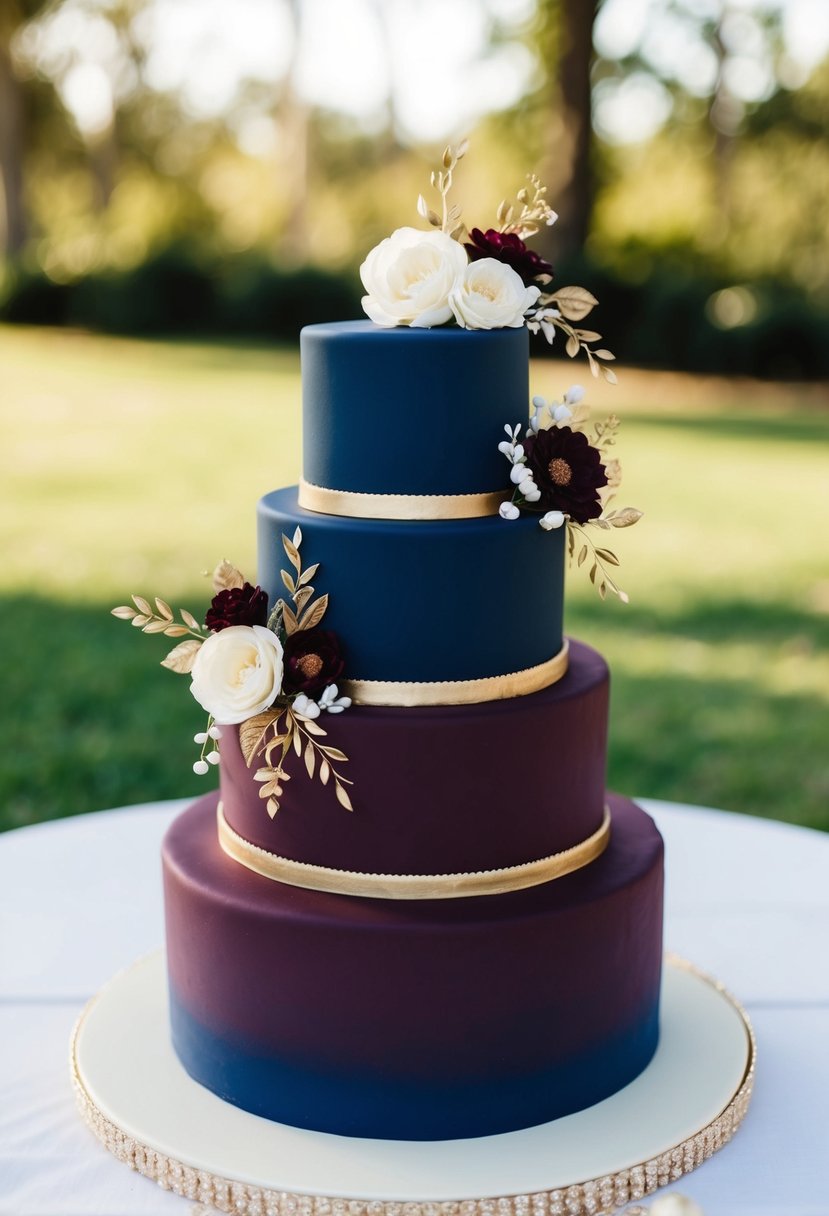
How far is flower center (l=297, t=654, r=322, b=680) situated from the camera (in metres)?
1.96

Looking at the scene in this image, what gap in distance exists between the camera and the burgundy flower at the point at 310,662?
77.0 inches

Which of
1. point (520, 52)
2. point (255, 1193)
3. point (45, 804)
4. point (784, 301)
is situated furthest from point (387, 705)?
point (520, 52)

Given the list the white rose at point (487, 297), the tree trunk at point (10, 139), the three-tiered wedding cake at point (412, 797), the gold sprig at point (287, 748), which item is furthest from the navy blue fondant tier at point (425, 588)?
the tree trunk at point (10, 139)

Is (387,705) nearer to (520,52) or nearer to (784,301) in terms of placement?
(784,301)

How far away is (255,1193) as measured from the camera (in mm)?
1877

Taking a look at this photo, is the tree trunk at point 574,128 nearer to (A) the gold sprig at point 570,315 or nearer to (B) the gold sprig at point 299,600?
(A) the gold sprig at point 570,315

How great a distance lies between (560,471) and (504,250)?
0.37 m

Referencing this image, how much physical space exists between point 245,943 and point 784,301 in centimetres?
1603

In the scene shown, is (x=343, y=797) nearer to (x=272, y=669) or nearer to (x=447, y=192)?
(x=272, y=669)

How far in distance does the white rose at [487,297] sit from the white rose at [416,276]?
2 cm

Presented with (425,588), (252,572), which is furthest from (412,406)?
(252,572)

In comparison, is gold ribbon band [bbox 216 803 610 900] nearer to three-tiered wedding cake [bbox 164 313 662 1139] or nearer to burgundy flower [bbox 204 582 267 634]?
three-tiered wedding cake [bbox 164 313 662 1139]

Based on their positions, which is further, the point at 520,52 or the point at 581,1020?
the point at 520,52

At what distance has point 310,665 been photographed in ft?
6.42
